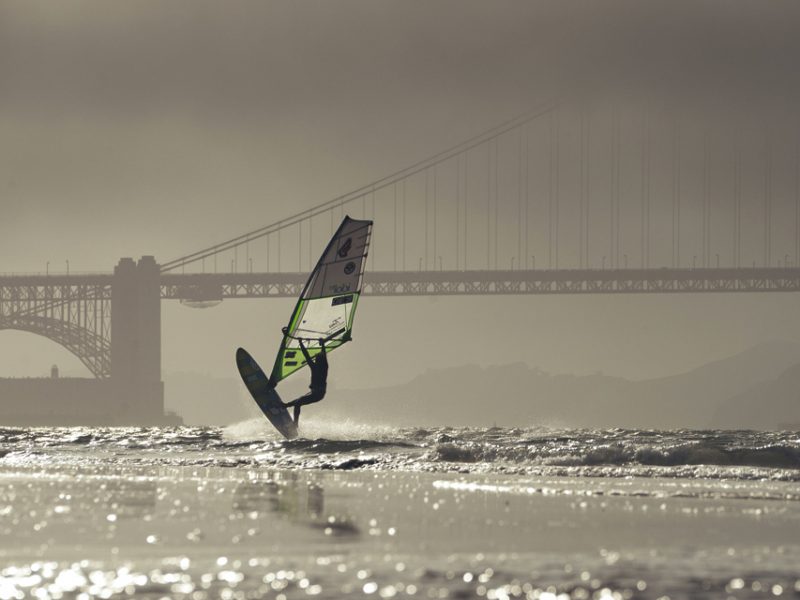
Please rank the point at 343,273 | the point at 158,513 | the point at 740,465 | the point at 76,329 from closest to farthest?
the point at 158,513
the point at 740,465
the point at 343,273
the point at 76,329

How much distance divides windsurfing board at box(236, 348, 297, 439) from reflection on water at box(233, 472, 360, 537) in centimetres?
851

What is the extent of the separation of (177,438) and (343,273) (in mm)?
3557

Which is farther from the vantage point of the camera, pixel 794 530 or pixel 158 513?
pixel 158 513

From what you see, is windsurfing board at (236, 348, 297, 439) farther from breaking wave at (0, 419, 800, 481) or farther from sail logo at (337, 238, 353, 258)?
breaking wave at (0, 419, 800, 481)

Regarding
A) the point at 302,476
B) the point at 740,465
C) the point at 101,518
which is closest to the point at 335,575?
the point at 101,518

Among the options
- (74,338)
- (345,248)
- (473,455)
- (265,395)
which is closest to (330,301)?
(345,248)

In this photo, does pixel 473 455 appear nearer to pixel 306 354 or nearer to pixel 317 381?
pixel 317 381

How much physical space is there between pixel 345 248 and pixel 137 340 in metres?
65.8

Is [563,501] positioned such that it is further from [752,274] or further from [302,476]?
[752,274]

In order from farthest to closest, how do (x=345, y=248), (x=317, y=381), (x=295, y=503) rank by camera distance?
(x=345, y=248)
(x=317, y=381)
(x=295, y=503)

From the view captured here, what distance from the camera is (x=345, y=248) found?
21.1 metres

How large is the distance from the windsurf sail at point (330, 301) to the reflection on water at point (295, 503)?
864 cm

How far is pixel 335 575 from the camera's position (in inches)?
243

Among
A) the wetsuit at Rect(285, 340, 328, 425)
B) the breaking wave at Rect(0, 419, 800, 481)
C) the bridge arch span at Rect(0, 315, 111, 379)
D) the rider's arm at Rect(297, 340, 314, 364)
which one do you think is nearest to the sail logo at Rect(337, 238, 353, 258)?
the rider's arm at Rect(297, 340, 314, 364)
